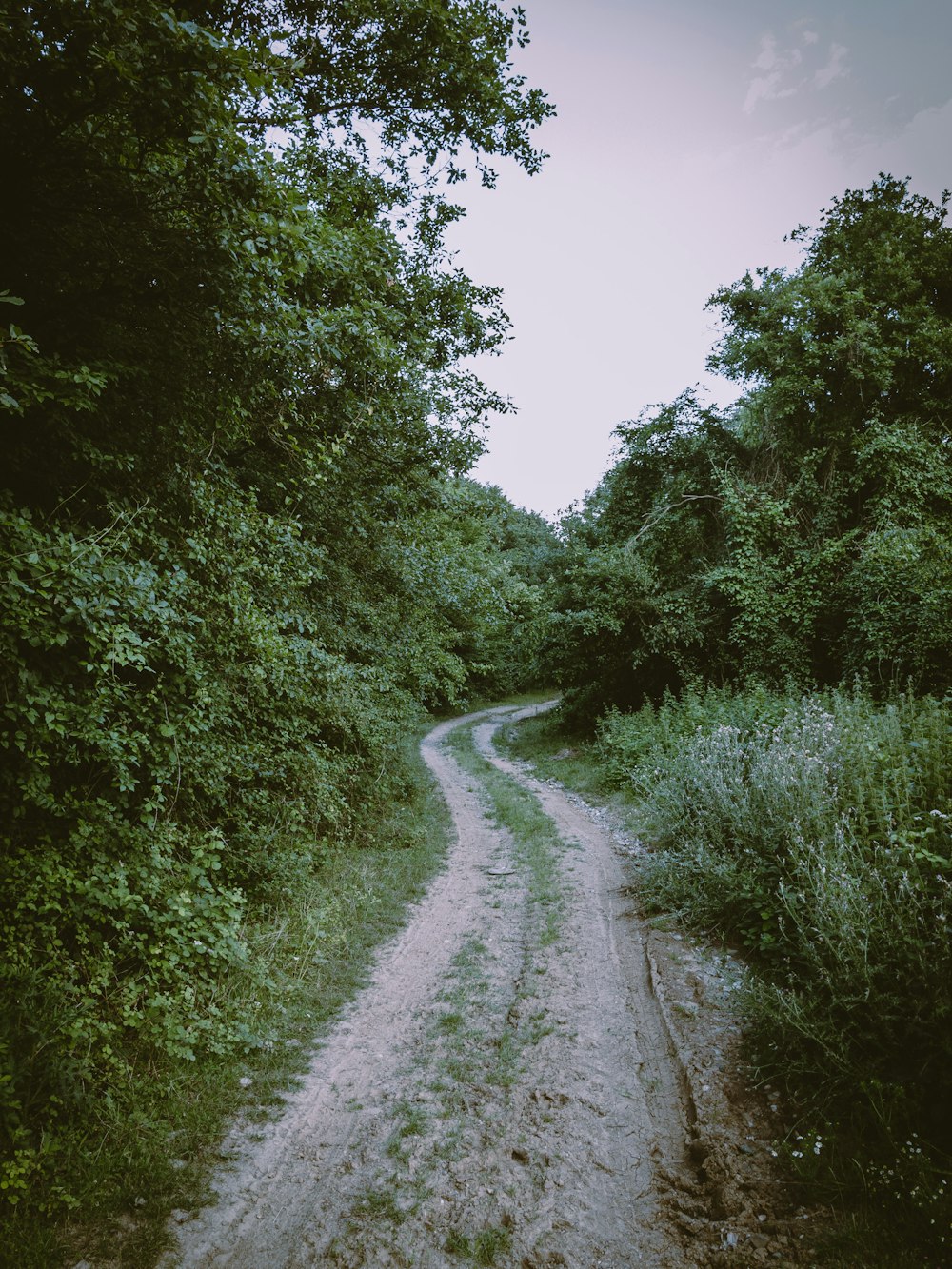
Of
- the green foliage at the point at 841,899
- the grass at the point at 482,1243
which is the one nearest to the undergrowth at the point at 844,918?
the green foliage at the point at 841,899

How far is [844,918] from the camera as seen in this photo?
4051 millimetres

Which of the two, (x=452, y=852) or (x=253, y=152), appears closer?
(x=253, y=152)

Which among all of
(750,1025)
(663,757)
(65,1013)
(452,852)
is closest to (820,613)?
(663,757)

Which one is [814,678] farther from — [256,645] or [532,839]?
[256,645]

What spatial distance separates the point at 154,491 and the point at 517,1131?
542 centimetres

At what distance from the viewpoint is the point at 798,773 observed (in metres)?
6.36

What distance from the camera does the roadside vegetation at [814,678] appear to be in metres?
3.48

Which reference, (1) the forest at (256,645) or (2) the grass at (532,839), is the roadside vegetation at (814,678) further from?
(2) the grass at (532,839)

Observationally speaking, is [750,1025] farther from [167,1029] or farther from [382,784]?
[382,784]

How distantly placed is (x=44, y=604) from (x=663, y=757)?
414 inches

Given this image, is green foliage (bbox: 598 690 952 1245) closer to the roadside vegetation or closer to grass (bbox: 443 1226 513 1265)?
the roadside vegetation

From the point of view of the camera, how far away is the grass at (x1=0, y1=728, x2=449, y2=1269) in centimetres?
289

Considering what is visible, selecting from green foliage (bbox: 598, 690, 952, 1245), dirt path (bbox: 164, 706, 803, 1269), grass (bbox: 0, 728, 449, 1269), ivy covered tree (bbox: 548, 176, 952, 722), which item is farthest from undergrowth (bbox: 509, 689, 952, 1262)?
ivy covered tree (bbox: 548, 176, 952, 722)

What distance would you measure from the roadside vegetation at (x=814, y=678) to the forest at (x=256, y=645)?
66 mm
